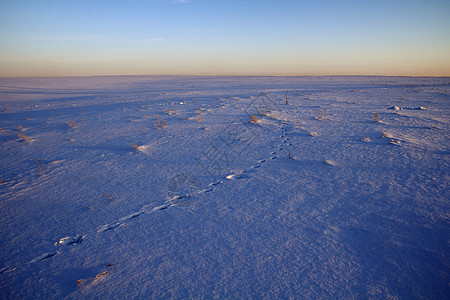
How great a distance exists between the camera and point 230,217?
2062mm

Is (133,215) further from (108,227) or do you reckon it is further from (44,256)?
(44,256)

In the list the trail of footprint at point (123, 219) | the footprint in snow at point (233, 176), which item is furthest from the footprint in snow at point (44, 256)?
the footprint in snow at point (233, 176)

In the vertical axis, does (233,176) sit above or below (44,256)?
above

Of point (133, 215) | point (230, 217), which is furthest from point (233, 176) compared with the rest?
point (133, 215)

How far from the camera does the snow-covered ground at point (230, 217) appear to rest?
4.69 ft

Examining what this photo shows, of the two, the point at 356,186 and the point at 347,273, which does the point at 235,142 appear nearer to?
the point at 356,186

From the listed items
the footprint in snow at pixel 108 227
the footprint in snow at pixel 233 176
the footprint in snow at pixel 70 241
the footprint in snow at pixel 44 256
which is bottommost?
the footprint in snow at pixel 44 256

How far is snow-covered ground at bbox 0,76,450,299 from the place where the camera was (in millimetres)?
1430

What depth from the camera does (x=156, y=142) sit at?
4.24m

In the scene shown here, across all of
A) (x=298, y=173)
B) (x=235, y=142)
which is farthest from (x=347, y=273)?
(x=235, y=142)

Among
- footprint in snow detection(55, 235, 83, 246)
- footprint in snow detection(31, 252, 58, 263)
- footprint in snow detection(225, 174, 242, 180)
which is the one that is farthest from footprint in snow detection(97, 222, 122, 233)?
footprint in snow detection(225, 174, 242, 180)

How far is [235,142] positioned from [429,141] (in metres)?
3.33

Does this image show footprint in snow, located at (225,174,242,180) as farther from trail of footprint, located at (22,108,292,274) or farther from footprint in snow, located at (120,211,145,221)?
footprint in snow, located at (120,211,145,221)

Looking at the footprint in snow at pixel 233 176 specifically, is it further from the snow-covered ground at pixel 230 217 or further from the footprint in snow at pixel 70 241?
the footprint in snow at pixel 70 241
